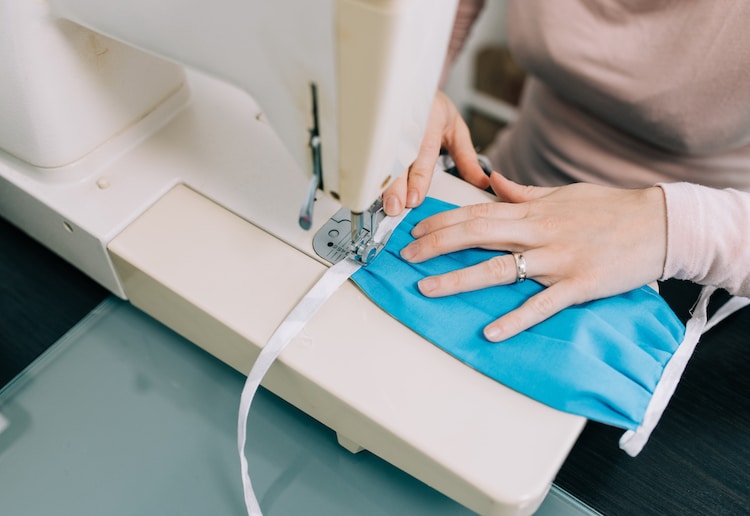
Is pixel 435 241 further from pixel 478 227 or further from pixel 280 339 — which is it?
pixel 280 339

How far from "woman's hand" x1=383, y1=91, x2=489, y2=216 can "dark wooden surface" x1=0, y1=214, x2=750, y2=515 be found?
30 centimetres

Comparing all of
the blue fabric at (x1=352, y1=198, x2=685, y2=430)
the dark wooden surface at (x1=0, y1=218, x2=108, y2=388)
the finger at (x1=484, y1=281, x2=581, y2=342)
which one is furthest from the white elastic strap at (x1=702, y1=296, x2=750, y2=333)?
the dark wooden surface at (x1=0, y1=218, x2=108, y2=388)

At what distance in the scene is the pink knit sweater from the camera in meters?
0.66

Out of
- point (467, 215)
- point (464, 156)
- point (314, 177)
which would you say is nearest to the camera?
point (314, 177)

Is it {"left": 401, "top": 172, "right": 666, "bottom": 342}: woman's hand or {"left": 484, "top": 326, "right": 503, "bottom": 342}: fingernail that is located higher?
{"left": 401, "top": 172, "right": 666, "bottom": 342}: woman's hand

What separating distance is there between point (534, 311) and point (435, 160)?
245 millimetres

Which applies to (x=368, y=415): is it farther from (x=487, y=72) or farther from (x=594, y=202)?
(x=487, y=72)

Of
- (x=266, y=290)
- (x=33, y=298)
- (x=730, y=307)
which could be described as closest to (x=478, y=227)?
(x=266, y=290)

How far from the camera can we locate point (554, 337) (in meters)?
0.60

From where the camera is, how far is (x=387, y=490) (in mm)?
637

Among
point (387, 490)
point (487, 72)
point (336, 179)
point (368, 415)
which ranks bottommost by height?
point (487, 72)

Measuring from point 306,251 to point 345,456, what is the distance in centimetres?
22

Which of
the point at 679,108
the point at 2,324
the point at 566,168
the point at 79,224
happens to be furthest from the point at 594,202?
the point at 2,324

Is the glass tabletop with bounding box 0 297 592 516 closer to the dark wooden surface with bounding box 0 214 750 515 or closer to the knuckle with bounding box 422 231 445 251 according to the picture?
the dark wooden surface with bounding box 0 214 750 515
